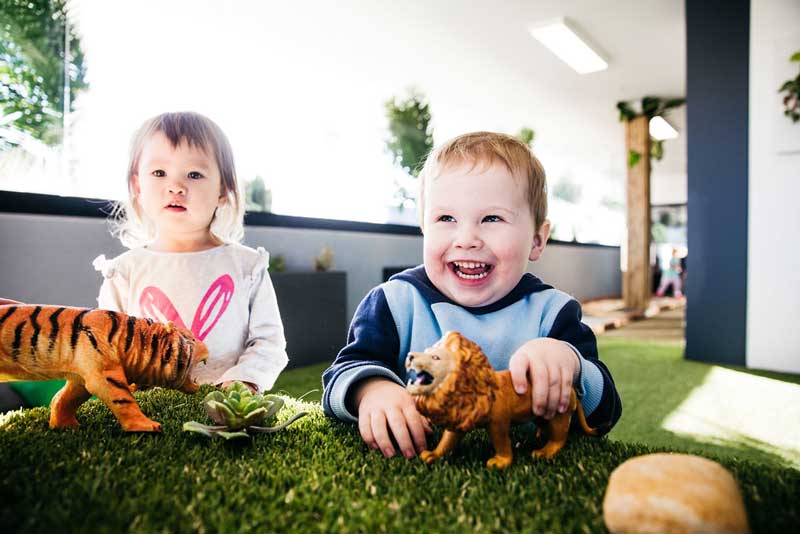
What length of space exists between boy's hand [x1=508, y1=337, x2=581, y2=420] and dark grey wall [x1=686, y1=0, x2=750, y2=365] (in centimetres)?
315

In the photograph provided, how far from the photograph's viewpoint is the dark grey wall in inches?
121

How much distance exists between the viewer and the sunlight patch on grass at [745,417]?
5.03ft

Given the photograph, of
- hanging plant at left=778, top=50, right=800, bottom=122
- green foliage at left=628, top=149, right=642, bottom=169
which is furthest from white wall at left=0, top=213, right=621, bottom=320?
green foliage at left=628, top=149, right=642, bottom=169

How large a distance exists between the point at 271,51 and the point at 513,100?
3.12m

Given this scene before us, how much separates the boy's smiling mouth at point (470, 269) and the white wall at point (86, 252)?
0.46m

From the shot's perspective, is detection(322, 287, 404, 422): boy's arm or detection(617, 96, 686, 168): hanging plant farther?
detection(617, 96, 686, 168): hanging plant

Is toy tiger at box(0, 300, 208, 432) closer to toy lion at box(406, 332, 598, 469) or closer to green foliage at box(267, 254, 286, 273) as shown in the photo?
toy lion at box(406, 332, 598, 469)

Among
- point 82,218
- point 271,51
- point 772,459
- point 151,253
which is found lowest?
point 772,459

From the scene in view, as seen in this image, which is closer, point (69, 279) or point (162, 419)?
point (162, 419)

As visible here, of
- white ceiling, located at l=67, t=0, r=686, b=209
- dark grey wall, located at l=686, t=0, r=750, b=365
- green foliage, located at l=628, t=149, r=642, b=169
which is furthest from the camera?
green foliage, located at l=628, t=149, r=642, b=169

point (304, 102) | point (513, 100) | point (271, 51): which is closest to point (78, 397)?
point (304, 102)

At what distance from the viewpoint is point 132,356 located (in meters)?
0.58

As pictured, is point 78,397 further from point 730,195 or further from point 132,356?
point 730,195

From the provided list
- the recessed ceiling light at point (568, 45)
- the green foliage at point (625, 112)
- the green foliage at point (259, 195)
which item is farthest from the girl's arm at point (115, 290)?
the green foliage at point (625, 112)
